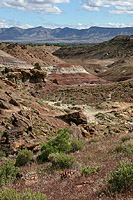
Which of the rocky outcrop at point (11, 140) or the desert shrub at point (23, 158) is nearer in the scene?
the desert shrub at point (23, 158)

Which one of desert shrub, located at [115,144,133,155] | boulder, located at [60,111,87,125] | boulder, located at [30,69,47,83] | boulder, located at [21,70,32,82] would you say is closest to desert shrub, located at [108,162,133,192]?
desert shrub, located at [115,144,133,155]

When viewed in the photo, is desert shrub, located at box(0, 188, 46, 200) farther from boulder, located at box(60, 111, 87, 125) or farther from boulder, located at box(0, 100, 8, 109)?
boulder, located at box(60, 111, 87, 125)

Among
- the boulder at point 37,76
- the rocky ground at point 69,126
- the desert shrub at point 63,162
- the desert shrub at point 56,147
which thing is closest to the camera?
the rocky ground at point 69,126

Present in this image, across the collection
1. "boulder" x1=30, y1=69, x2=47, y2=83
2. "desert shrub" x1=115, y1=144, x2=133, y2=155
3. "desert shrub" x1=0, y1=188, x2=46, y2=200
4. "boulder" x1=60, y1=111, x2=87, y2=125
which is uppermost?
"desert shrub" x1=0, y1=188, x2=46, y2=200

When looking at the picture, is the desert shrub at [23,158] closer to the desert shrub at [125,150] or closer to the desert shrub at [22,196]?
the desert shrub at [125,150]

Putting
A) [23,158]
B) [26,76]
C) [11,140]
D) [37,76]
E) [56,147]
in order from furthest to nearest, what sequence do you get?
[37,76]
[26,76]
[11,140]
[56,147]
[23,158]

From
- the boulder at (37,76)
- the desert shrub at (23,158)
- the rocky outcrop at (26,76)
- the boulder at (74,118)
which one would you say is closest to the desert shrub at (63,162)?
the desert shrub at (23,158)

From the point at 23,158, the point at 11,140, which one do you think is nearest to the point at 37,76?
the point at 11,140

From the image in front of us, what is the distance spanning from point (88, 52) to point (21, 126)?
10099 centimetres

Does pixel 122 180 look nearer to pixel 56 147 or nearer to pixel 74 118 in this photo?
pixel 56 147

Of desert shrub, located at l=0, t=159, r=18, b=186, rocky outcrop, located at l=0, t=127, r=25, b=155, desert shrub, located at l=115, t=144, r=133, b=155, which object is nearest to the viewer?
desert shrub, located at l=0, t=159, r=18, b=186

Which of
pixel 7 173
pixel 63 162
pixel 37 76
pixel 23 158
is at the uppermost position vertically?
pixel 63 162

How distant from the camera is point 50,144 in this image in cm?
978

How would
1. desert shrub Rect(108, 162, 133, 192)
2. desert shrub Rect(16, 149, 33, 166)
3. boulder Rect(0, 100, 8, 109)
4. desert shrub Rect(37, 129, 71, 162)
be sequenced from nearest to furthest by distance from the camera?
desert shrub Rect(108, 162, 133, 192) < desert shrub Rect(16, 149, 33, 166) < desert shrub Rect(37, 129, 71, 162) < boulder Rect(0, 100, 8, 109)
